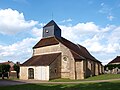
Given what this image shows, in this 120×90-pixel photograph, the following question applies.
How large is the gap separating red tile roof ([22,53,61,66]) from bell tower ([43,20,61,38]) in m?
6.27

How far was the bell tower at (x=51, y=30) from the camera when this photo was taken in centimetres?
4921

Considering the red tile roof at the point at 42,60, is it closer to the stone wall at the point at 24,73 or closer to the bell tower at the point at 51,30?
the stone wall at the point at 24,73

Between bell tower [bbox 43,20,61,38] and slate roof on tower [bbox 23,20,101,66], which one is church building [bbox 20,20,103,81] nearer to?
slate roof on tower [bbox 23,20,101,66]

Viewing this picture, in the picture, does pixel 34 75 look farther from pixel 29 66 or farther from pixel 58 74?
pixel 58 74

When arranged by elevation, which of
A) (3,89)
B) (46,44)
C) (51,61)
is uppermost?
(46,44)

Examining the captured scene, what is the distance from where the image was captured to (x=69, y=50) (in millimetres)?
43094

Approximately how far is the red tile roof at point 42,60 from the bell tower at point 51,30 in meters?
6.27

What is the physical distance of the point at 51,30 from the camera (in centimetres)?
4950

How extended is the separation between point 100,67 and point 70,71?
774 inches

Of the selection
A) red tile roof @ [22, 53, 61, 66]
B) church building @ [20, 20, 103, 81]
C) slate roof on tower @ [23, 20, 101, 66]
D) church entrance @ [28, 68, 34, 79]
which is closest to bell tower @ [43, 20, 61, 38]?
slate roof on tower @ [23, 20, 101, 66]

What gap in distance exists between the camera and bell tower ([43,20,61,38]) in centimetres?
4921

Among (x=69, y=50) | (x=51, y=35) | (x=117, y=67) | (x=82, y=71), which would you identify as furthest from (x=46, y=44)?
(x=117, y=67)

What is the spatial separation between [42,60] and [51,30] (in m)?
9.49

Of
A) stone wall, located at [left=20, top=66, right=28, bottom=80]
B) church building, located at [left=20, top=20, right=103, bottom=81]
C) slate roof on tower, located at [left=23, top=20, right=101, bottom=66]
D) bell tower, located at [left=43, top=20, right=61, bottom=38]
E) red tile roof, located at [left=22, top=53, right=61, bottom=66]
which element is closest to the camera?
church building, located at [left=20, top=20, right=103, bottom=81]
